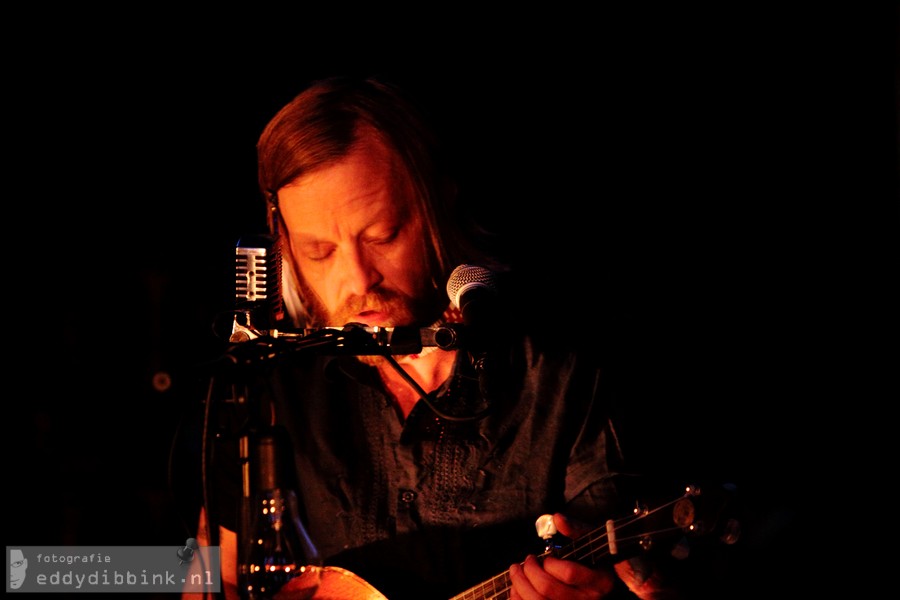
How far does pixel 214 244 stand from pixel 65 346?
762 mm

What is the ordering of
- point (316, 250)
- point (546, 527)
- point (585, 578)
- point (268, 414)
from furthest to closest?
point (316, 250) < point (546, 527) < point (585, 578) < point (268, 414)

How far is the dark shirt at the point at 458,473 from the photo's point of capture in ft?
8.77

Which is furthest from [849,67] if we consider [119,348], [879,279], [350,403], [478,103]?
[119,348]

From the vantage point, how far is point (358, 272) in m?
2.79

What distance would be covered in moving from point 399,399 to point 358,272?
1.65 ft

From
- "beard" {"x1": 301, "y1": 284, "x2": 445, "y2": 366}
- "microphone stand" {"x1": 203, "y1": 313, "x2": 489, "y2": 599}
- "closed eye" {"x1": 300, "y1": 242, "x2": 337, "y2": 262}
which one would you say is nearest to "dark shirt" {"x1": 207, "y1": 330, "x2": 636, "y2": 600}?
"beard" {"x1": 301, "y1": 284, "x2": 445, "y2": 366}

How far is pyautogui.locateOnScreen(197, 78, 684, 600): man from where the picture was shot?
269cm

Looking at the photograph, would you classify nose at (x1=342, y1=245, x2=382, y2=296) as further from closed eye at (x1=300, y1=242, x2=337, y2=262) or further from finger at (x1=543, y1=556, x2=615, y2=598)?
finger at (x1=543, y1=556, x2=615, y2=598)

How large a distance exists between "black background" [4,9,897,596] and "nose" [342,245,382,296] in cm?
58

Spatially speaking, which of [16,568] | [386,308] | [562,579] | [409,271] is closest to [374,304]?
[386,308]

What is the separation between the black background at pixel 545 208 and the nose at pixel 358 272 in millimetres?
580

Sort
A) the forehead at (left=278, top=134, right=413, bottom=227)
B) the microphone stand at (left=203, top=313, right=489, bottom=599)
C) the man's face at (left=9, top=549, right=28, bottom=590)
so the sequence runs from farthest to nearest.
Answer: the man's face at (left=9, top=549, right=28, bottom=590)
the forehead at (left=278, top=134, right=413, bottom=227)
the microphone stand at (left=203, top=313, right=489, bottom=599)

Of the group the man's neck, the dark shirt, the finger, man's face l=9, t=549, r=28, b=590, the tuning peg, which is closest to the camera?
the finger

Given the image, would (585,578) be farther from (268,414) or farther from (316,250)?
(316,250)
